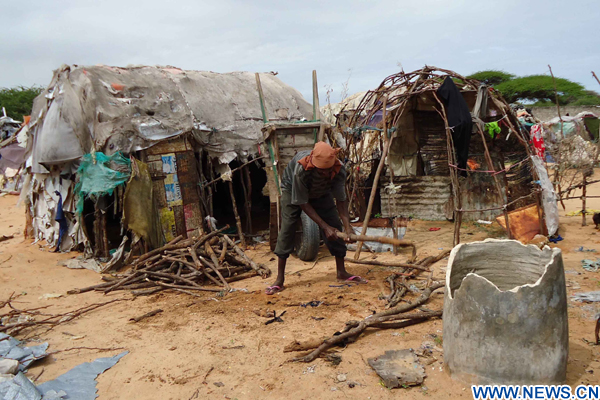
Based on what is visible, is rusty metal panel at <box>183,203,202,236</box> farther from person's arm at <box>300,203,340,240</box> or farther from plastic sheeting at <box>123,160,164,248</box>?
person's arm at <box>300,203,340,240</box>

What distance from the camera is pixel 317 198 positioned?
4.91 meters

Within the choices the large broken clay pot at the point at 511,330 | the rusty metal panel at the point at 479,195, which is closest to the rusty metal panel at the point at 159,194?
the large broken clay pot at the point at 511,330

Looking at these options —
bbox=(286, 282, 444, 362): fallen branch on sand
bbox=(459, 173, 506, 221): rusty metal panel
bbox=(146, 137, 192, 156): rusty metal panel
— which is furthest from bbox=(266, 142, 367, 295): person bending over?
bbox=(459, 173, 506, 221): rusty metal panel

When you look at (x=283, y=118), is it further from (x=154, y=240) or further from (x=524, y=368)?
(x=524, y=368)

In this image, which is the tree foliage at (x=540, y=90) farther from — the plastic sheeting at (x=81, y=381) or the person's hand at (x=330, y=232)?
the plastic sheeting at (x=81, y=381)

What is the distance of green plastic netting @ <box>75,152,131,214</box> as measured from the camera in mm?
6844

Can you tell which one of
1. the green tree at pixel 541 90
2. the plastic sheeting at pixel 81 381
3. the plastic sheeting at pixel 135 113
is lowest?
the plastic sheeting at pixel 81 381

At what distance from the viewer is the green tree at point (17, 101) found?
2250cm

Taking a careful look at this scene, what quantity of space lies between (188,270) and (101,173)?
96.7 inches

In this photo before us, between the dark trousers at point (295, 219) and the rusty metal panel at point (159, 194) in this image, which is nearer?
the dark trousers at point (295, 219)

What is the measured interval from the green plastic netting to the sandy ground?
1451 millimetres

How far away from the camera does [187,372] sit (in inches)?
130

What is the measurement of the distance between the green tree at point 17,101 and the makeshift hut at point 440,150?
20.8m

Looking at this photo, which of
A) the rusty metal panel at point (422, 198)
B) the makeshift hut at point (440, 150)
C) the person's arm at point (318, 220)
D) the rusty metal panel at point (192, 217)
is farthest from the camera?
the rusty metal panel at point (422, 198)
